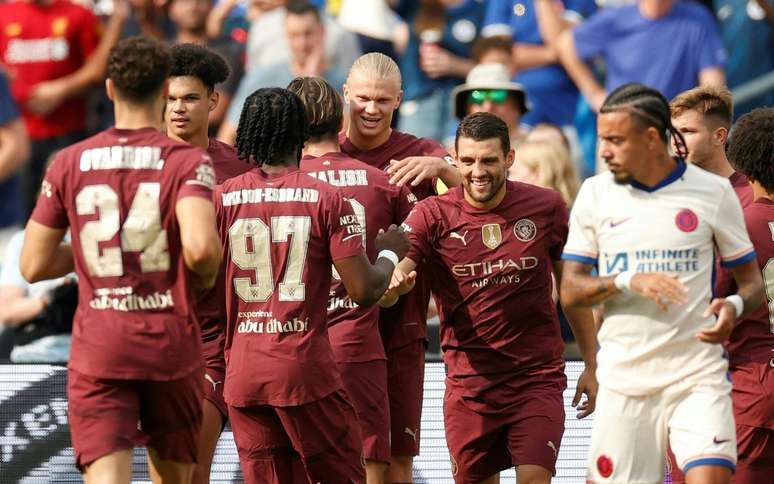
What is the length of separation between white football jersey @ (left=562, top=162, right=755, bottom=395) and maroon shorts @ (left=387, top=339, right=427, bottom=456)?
79.8 inches

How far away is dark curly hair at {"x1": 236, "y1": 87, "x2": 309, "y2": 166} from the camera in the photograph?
736cm

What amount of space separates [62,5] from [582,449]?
6410 millimetres

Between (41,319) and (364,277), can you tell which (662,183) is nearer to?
(364,277)

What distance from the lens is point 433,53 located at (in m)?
13.2

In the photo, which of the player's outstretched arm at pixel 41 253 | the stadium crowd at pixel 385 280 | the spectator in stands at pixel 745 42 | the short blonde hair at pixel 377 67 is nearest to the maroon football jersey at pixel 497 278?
the stadium crowd at pixel 385 280

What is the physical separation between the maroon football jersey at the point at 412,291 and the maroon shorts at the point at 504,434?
48 centimetres

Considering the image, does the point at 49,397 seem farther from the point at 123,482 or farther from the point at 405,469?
the point at 123,482

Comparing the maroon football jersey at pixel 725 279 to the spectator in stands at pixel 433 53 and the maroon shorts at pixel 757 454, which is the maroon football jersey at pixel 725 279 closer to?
the maroon shorts at pixel 757 454

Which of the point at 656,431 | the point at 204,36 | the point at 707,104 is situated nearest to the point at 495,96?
the point at 707,104

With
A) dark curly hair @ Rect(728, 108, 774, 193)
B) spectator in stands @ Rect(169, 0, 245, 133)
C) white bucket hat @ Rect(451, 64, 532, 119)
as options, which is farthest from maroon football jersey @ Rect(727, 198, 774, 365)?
spectator in stands @ Rect(169, 0, 245, 133)

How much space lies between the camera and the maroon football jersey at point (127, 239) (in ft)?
21.5

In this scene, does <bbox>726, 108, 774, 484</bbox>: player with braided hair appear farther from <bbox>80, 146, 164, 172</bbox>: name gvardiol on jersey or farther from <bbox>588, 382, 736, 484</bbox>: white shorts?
<bbox>80, 146, 164, 172</bbox>: name gvardiol on jersey

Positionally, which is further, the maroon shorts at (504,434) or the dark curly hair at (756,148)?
the maroon shorts at (504,434)

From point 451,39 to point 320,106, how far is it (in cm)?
539
